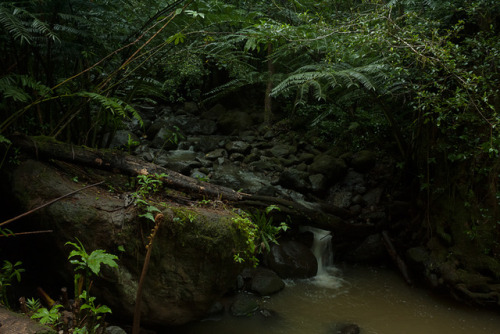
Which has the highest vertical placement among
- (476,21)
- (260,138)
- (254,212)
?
(476,21)

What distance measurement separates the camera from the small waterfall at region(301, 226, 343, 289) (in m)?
4.68

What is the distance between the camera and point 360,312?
382 cm

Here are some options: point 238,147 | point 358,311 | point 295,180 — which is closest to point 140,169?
point 358,311

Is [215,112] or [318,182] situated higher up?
[215,112]

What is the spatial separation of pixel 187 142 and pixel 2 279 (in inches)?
273

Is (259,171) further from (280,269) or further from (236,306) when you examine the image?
(236,306)

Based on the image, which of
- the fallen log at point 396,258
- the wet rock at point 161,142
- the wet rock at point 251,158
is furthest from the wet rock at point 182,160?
the fallen log at point 396,258

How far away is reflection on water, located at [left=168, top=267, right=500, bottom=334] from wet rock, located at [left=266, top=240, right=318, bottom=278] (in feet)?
0.47

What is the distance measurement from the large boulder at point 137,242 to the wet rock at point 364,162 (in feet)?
15.0

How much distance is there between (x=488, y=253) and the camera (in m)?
3.88

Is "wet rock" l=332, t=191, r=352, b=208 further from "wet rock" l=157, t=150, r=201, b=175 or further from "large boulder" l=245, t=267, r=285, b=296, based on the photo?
"wet rock" l=157, t=150, r=201, b=175

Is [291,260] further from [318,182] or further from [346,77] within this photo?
[346,77]

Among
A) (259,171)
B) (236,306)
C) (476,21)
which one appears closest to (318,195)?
(259,171)

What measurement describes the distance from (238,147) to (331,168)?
2861mm
